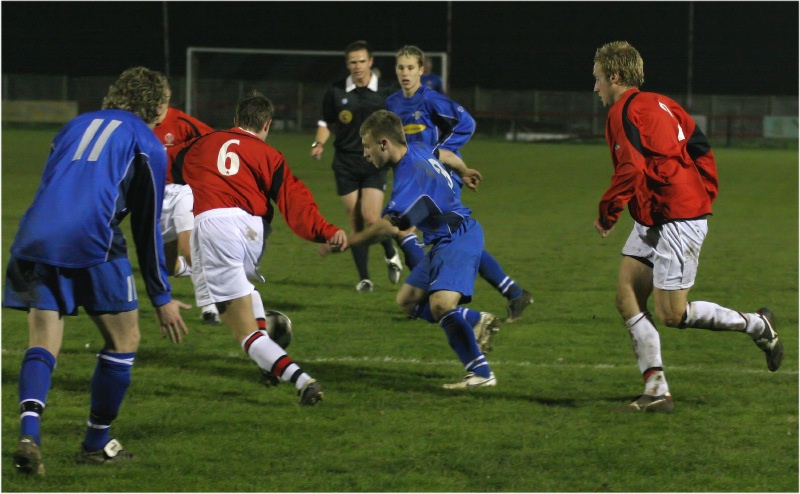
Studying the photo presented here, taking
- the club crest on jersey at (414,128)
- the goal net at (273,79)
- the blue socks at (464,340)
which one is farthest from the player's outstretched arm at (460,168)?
the goal net at (273,79)

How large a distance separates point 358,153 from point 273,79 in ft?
82.9

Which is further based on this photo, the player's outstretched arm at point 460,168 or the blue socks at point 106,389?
the player's outstretched arm at point 460,168

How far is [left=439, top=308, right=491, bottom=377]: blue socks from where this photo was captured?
616 centimetres

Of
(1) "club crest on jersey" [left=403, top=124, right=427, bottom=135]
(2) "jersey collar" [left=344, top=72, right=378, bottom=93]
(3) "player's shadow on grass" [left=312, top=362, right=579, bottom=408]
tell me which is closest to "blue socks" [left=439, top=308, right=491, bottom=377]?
(3) "player's shadow on grass" [left=312, top=362, right=579, bottom=408]

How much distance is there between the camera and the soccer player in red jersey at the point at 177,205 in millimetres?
7996

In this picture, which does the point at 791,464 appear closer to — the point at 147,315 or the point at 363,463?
the point at 363,463

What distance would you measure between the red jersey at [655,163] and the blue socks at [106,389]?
7.68 ft

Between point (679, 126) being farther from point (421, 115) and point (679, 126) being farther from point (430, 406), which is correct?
point (421, 115)

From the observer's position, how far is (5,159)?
23172mm

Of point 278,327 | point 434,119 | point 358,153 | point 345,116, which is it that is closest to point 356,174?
point 358,153

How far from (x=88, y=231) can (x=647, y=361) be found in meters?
3.02

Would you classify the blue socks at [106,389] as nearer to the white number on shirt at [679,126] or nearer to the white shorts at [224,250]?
the white shorts at [224,250]

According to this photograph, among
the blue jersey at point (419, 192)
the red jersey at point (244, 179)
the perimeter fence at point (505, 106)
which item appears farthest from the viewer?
the perimeter fence at point (505, 106)

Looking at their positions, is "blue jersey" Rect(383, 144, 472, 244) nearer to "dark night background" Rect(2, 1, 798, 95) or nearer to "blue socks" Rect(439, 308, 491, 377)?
"blue socks" Rect(439, 308, 491, 377)
